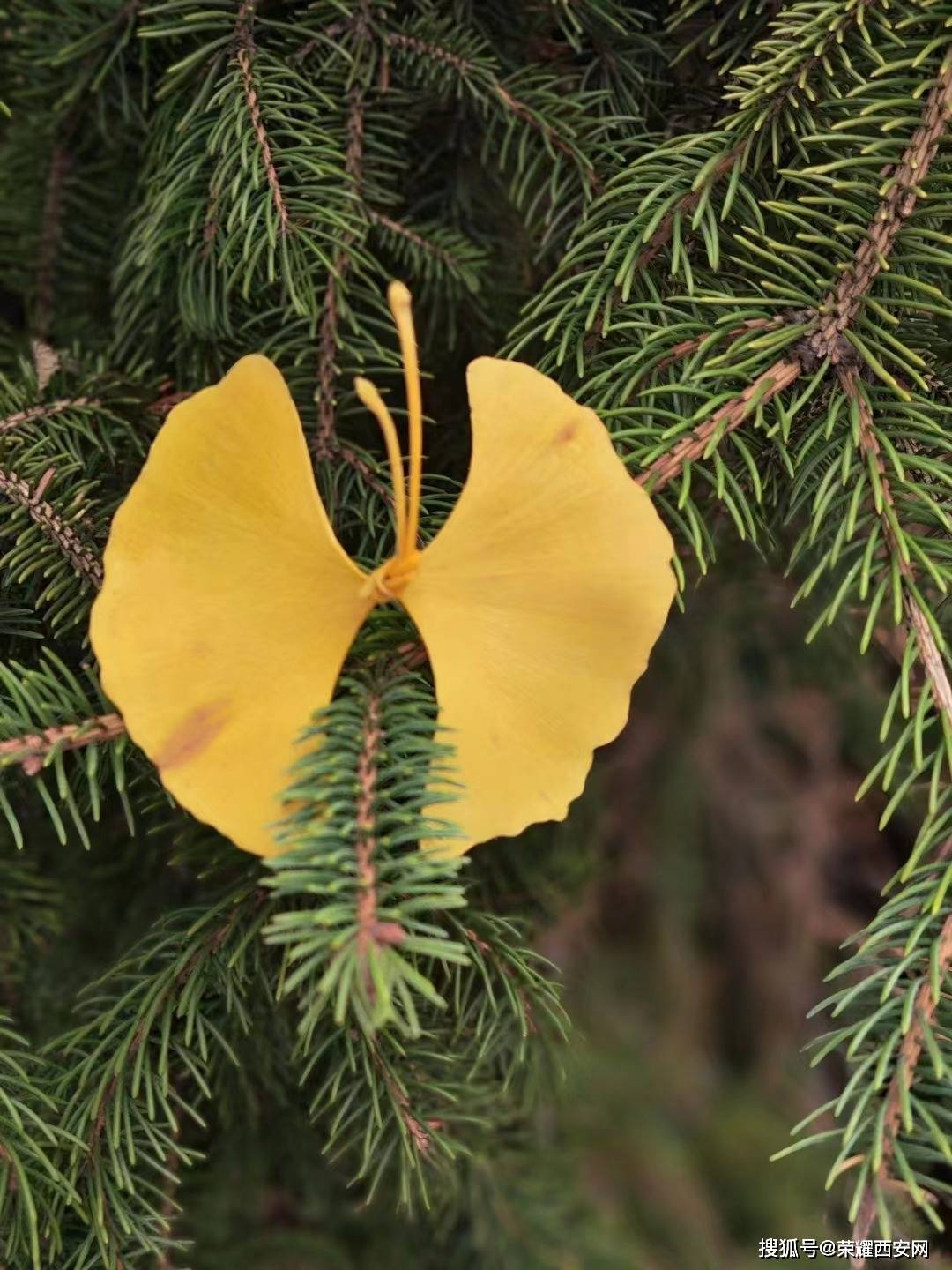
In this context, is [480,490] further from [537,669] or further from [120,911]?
[120,911]

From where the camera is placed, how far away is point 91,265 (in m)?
0.55

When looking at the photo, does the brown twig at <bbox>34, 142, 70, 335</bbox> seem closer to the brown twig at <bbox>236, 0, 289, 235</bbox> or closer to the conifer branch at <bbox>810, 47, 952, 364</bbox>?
the brown twig at <bbox>236, 0, 289, 235</bbox>

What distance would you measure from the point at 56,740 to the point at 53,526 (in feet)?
0.28

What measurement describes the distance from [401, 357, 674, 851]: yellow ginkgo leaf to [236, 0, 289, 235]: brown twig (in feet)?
0.36

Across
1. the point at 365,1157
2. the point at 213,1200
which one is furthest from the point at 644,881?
the point at 365,1157

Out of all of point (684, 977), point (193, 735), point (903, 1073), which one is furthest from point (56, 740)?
point (684, 977)

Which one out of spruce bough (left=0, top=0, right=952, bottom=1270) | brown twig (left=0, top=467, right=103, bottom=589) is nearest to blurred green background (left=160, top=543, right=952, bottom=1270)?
spruce bough (left=0, top=0, right=952, bottom=1270)

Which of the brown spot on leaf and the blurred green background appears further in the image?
the blurred green background

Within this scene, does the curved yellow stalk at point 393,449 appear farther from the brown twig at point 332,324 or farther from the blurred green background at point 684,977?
the blurred green background at point 684,977

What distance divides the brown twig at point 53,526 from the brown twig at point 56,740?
61 millimetres

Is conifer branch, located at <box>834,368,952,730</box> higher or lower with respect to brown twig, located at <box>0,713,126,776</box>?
higher

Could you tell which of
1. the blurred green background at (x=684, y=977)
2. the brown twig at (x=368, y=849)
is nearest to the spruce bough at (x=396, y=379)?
the brown twig at (x=368, y=849)

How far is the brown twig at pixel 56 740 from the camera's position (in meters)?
0.34

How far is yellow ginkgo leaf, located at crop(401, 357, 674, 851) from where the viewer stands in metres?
0.35
